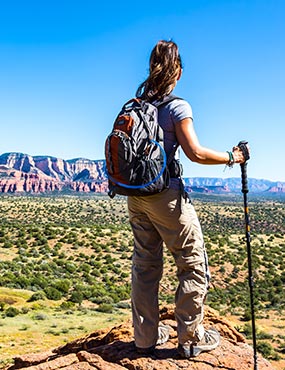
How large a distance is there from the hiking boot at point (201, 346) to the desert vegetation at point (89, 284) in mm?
5241

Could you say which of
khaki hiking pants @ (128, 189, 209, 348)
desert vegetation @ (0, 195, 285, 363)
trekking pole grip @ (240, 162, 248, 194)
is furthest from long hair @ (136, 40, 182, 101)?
desert vegetation @ (0, 195, 285, 363)

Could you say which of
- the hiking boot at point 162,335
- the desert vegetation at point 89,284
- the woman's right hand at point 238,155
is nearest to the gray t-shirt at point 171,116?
the woman's right hand at point 238,155

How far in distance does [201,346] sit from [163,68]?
2.45 metres

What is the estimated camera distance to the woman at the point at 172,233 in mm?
3219

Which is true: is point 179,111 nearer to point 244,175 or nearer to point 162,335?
point 244,175

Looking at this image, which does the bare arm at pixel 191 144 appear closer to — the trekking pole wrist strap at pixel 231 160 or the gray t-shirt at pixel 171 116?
the gray t-shirt at pixel 171 116

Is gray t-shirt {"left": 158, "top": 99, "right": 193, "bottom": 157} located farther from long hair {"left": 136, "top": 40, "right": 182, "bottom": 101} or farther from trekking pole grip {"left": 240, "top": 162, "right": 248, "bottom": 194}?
trekking pole grip {"left": 240, "top": 162, "right": 248, "bottom": 194}

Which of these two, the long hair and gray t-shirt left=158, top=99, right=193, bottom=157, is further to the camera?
the long hair

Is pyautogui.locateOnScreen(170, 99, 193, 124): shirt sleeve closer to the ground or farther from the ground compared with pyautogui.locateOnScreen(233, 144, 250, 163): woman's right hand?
farther from the ground

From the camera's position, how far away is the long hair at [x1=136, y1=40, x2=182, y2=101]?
327 cm

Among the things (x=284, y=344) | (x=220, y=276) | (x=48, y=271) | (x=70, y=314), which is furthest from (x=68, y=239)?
(x=284, y=344)

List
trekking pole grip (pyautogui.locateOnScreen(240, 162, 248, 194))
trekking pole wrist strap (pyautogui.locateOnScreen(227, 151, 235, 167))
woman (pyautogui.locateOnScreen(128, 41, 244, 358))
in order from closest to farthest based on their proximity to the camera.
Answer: woman (pyautogui.locateOnScreen(128, 41, 244, 358)) → trekking pole wrist strap (pyautogui.locateOnScreen(227, 151, 235, 167)) → trekking pole grip (pyautogui.locateOnScreen(240, 162, 248, 194))

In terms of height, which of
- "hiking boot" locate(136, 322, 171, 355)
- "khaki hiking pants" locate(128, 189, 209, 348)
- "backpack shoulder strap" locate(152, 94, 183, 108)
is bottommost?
"hiking boot" locate(136, 322, 171, 355)

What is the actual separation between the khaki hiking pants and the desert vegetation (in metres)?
5.19
